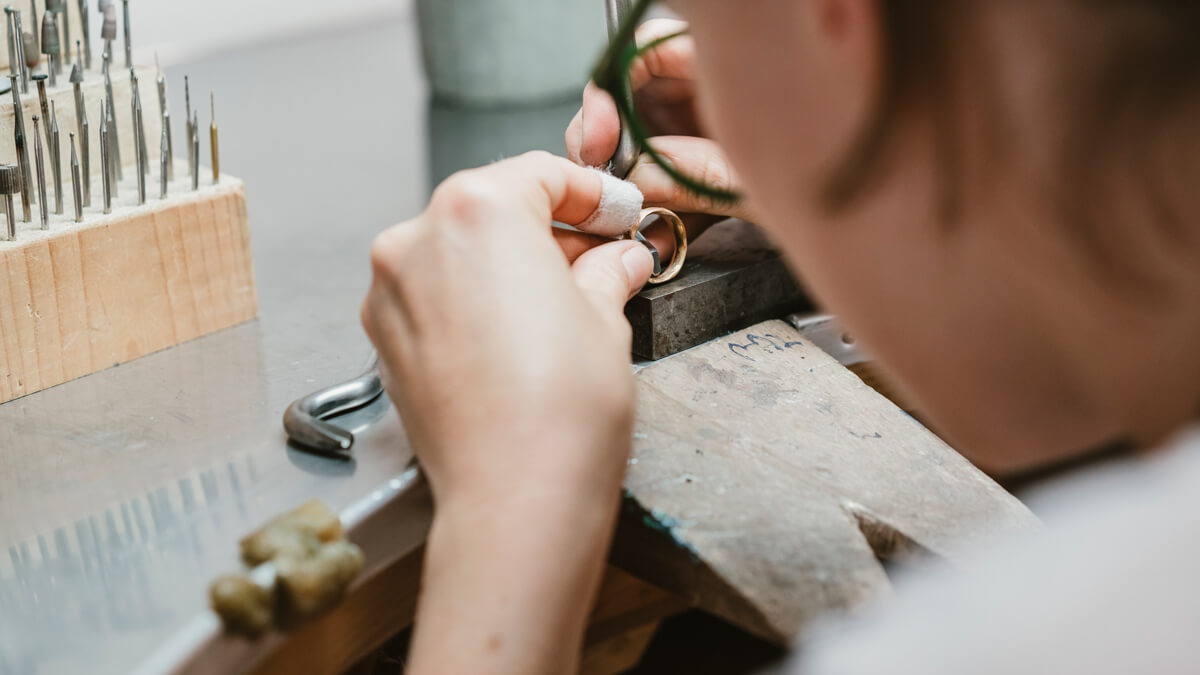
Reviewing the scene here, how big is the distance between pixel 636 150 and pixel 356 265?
14.2 inches

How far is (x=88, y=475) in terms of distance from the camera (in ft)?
2.27

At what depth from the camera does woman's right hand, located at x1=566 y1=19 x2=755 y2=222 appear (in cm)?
87

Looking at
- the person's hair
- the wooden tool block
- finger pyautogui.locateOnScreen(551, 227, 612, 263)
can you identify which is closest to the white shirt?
the person's hair

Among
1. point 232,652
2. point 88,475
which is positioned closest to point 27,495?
point 88,475

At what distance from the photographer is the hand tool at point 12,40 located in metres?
0.81

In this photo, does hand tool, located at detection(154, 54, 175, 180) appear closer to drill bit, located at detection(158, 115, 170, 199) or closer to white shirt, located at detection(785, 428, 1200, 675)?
drill bit, located at detection(158, 115, 170, 199)

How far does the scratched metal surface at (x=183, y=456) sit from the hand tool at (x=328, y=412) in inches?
0.5

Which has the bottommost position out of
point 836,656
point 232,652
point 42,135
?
point 232,652

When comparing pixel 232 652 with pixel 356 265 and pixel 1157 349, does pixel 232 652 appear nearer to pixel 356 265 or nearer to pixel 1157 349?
pixel 1157 349

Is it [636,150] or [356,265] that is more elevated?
[636,150]

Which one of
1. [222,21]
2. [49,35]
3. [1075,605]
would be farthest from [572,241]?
[222,21]

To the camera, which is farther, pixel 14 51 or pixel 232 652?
pixel 14 51

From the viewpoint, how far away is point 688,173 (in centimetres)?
92

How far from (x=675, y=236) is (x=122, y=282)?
1.50 ft
